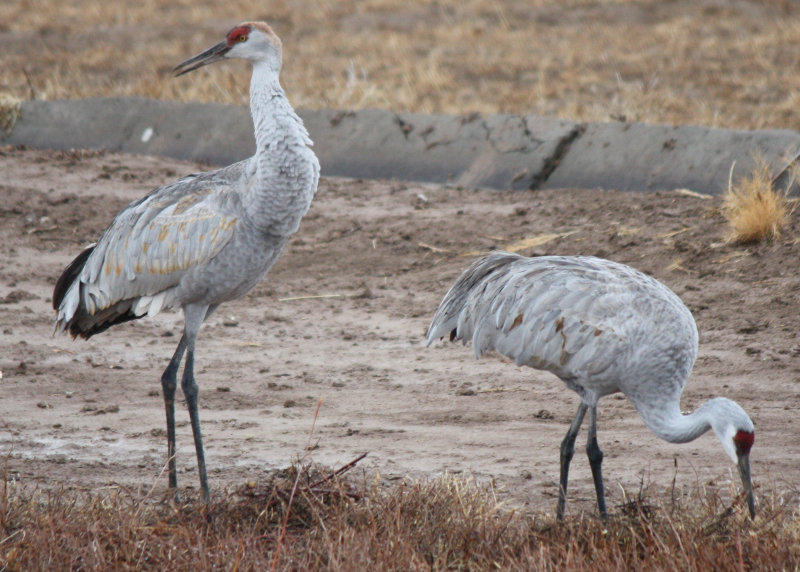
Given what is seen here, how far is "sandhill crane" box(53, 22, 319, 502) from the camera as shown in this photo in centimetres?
529

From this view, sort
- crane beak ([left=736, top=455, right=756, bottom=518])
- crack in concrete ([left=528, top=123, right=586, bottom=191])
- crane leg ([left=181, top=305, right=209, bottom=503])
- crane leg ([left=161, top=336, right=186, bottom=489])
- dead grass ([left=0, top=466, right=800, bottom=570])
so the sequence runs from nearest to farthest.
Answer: dead grass ([left=0, top=466, right=800, bottom=570])
crane beak ([left=736, top=455, right=756, bottom=518])
crane leg ([left=161, top=336, right=186, bottom=489])
crane leg ([left=181, top=305, right=209, bottom=503])
crack in concrete ([left=528, top=123, right=586, bottom=191])

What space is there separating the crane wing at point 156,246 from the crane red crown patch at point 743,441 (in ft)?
8.21

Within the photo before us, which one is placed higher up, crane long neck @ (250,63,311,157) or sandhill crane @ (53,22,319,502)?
crane long neck @ (250,63,311,157)

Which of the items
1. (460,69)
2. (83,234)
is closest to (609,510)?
(83,234)

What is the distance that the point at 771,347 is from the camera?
696 cm

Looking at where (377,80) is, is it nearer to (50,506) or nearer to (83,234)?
(83,234)

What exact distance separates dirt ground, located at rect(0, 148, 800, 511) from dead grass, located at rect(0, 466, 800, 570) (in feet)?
1.53

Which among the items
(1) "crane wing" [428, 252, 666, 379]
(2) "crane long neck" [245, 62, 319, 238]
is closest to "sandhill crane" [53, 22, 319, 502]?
(2) "crane long neck" [245, 62, 319, 238]

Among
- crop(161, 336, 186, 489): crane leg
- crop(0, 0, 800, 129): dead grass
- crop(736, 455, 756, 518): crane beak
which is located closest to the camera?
crop(736, 455, 756, 518): crane beak

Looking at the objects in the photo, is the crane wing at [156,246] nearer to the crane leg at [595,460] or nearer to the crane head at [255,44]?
the crane head at [255,44]

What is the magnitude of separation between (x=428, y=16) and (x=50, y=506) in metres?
19.3

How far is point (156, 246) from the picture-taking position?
5.56 metres

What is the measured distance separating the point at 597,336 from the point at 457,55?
14.8 metres

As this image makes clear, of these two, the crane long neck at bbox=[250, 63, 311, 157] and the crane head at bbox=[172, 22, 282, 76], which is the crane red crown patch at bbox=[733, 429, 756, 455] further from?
the crane head at bbox=[172, 22, 282, 76]
